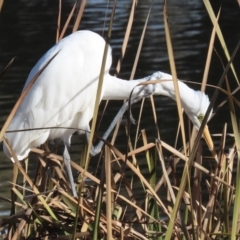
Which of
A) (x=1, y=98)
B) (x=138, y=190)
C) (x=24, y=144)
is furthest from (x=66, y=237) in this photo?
(x=1, y=98)

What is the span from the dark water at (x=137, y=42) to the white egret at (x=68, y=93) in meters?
1.32

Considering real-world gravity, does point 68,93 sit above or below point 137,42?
above

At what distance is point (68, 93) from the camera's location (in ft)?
13.2

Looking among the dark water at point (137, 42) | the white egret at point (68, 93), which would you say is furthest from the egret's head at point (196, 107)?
the dark water at point (137, 42)

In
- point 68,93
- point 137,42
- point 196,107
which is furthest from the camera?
point 137,42

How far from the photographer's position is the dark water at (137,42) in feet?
25.6

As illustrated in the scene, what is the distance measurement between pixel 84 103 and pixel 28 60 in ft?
23.0

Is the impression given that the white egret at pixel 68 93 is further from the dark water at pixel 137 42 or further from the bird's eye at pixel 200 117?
the dark water at pixel 137 42

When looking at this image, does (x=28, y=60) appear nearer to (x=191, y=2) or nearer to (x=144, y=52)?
(x=144, y=52)

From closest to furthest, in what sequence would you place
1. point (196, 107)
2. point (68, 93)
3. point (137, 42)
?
1. point (196, 107)
2. point (68, 93)
3. point (137, 42)

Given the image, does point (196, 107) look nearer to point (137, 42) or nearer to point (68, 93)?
point (68, 93)

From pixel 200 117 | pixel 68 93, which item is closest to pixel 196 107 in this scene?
pixel 200 117

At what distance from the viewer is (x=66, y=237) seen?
2670mm

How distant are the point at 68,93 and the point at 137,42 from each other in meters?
8.05
